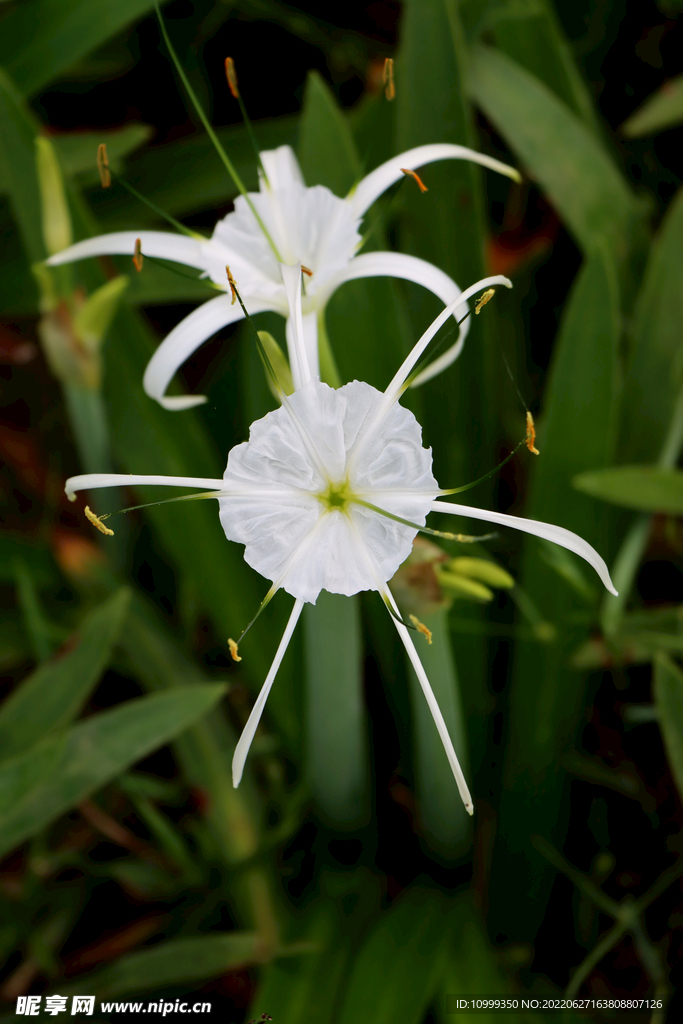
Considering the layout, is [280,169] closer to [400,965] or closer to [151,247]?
[151,247]

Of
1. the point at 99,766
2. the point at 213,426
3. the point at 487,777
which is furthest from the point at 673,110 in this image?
the point at 99,766

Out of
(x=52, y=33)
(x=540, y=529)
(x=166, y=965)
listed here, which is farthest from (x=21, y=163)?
(x=166, y=965)

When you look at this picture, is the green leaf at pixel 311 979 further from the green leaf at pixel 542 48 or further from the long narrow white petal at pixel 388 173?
the green leaf at pixel 542 48

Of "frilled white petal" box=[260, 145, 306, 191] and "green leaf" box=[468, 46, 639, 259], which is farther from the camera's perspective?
"green leaf" box=[468, 46, 639, 259]

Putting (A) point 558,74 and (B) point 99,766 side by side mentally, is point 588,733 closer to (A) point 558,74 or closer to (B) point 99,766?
(B) point 99,766

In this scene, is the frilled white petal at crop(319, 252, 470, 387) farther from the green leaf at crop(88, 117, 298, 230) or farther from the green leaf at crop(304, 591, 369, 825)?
the green leaf at crop(88, 117, 298, 230)

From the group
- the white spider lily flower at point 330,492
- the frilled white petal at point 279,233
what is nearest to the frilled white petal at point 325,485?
the white spider lily flower at point 330,492

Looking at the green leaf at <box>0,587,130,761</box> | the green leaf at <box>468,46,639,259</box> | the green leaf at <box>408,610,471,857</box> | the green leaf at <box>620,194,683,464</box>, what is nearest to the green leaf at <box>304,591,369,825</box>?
the green leaf at <box>408,610,471,857</box>

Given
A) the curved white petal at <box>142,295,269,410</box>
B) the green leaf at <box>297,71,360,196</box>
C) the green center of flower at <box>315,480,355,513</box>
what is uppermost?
the green leaf at <box>297,71,360,196</box>
